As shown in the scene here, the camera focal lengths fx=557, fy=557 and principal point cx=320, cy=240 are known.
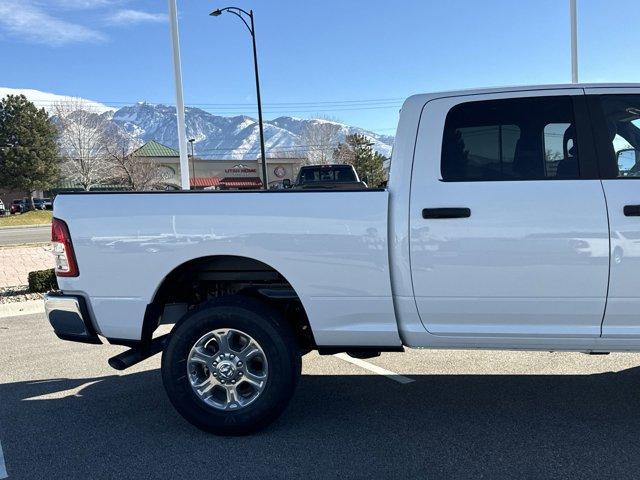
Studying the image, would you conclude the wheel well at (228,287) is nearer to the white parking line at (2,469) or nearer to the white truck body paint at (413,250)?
the white truck body paint at (413,250)

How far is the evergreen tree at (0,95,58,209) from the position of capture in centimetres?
5538

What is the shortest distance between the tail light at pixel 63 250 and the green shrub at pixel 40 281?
551cm

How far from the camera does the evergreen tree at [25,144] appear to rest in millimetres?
55375

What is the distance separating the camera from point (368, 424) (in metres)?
3.76

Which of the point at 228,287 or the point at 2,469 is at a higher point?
the point at 228,287

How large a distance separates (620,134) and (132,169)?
50.5 m

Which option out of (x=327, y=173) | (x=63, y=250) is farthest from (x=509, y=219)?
(x=327, y=173)

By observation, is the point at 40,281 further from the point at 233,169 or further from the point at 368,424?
the point at 233,169

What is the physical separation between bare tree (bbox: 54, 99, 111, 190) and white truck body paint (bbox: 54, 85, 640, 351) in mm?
51537

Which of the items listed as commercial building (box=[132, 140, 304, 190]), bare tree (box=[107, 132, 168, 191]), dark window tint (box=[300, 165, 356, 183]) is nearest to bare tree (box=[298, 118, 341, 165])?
commercial building (box=[132, 140, 304, 190])

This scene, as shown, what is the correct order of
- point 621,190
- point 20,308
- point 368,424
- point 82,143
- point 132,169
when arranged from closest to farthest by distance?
point 621,190 < point 368,424 < point 20,308 < point 132,169 < point 82,143

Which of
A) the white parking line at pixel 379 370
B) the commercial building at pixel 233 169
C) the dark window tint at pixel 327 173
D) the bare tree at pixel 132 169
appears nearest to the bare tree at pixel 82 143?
the bare tree at pixel 132 169

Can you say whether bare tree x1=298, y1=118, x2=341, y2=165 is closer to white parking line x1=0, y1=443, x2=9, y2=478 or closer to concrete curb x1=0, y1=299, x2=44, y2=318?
concrete curb x1=0, y1=299, x2=44, y2=318

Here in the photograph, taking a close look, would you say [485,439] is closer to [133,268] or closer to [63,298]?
→ [133,268]
